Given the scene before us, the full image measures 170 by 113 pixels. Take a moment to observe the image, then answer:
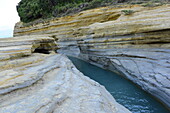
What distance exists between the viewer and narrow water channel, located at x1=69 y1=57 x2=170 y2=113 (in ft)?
16.5

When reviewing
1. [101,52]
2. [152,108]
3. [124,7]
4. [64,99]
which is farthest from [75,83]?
[124,7]

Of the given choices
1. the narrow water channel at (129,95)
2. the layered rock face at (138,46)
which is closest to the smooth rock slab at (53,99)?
the narrow water channel at (129,95)

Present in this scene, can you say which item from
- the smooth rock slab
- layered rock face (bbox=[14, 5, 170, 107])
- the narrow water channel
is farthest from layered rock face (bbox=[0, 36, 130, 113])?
layered rock face (bbox=[14, 5, 170, 107])

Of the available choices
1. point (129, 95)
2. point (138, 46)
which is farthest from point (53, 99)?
point (138, 46)

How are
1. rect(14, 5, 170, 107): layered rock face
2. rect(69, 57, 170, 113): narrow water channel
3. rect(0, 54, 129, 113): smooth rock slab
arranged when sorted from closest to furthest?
rect(0, 54, 129, 113): smooth rock slab, rect(69, 57, 170, 113): narrow water channel, rect(14, 5, 170, 107): layered rock face

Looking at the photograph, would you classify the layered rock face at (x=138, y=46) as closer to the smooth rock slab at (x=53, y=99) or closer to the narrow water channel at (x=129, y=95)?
the narrow water channel at (x=129, y=95)

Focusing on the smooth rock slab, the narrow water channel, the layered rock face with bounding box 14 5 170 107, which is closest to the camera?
A: the smooth rock slab

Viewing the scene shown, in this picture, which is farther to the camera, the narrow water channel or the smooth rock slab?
the narrow water channel

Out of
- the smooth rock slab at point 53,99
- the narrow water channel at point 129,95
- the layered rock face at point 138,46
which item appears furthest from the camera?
the layered rock face at point 138,46

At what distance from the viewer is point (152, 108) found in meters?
5.03

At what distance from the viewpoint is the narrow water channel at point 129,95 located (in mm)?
5030

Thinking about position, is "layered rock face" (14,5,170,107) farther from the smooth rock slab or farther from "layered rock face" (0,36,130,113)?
the smooth rock slab

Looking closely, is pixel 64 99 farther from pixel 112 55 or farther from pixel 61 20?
pixel 61 20

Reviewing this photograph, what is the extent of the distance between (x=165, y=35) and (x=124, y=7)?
7016mm
